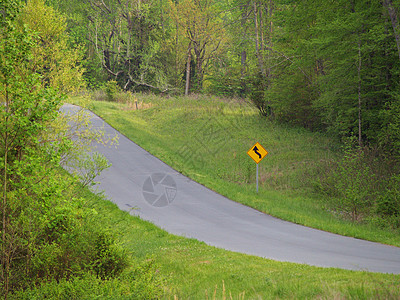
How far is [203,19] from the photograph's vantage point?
49906 millimetres

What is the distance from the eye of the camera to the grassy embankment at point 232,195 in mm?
6882

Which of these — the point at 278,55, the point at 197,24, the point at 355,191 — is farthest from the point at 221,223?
the point at 197,24

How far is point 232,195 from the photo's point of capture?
17406 mm

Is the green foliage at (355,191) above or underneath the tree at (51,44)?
underneath

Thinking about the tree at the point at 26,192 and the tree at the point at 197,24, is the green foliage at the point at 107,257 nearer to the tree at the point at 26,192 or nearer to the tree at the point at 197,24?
the tree at the point at 26,192

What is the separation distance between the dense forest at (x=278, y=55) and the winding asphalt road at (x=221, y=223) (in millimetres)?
6146

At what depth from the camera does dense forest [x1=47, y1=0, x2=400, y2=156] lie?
19156mm

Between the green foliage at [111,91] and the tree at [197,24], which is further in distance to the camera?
the tree at [197,24]

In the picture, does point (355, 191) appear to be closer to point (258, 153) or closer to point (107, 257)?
point (258, 153)

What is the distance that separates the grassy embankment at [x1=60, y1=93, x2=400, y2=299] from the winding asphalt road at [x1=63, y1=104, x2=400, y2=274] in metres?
0.83

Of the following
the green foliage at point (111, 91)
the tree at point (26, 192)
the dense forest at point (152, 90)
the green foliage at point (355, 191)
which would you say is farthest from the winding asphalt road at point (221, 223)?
the green foliage at point (111, 91)

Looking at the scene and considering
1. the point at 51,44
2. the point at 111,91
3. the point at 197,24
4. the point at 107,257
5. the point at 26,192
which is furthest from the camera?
the point at 197,24

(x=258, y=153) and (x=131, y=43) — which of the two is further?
(x=131, y=43)

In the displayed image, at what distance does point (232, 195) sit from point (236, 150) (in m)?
9.26
